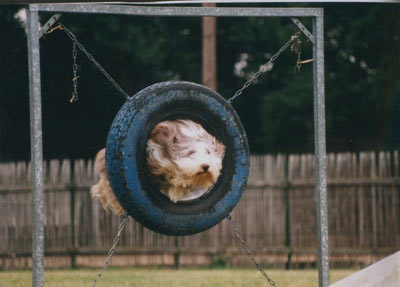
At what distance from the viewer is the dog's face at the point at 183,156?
15.4 feet

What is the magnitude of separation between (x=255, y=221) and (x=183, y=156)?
5339 millimetres

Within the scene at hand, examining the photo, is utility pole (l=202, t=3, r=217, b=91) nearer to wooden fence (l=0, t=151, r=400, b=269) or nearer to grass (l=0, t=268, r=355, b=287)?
wooden fence (l=0, t=151, r=400, b=269)

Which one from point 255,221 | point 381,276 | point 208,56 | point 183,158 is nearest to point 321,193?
point 381,276

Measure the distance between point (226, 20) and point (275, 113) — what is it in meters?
2.22

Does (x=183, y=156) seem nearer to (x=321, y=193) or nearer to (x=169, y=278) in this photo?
(x=321, y=193)

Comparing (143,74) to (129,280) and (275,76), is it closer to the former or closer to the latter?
(275,76)

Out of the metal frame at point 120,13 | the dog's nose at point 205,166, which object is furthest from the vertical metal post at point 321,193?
the dog's nose at point 205,166

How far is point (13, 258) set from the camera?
999cm

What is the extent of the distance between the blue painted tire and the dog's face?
0.24 feet

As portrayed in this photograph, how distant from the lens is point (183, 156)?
15.5ft

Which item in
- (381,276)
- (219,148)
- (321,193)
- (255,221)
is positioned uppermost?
(219,148)

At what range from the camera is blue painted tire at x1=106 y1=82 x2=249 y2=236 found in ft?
15.4

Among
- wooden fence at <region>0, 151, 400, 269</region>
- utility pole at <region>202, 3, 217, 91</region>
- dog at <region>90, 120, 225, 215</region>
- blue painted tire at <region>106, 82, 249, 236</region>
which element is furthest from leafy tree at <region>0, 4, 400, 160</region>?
dog at <region>90, 120, 225, 215</region>

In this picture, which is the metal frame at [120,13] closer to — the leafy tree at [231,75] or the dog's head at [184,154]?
the dog's head at [184,154]
